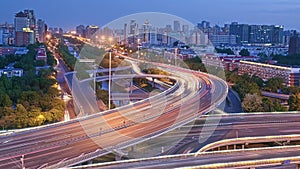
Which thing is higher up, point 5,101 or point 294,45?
point 294,45

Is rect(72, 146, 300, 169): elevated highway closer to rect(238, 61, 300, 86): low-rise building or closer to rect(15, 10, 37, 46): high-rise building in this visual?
rect(238, 61, 300, 86): low-rise building

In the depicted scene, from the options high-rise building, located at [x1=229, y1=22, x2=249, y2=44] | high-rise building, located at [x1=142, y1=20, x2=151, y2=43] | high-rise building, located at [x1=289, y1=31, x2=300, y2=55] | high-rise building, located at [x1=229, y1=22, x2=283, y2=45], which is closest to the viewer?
high-rise building, located at [x1=289, y1=31, x2=300, y2=55]

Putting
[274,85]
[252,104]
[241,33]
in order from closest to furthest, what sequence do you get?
[252,104] < [274,85] < [241,33]

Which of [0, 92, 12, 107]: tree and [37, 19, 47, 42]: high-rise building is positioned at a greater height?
[37, 19, 47, 42]: high-rise building

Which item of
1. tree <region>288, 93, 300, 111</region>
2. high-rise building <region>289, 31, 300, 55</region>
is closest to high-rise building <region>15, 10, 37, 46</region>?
high-rise building <region>289, 31, 300, 55</region>

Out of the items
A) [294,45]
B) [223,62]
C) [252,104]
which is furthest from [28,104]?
[294,45]

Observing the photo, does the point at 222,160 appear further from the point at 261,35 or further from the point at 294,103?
the point at 261,35

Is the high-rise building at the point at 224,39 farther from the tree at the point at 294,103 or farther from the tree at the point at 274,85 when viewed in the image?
the tree at the point at 294,103

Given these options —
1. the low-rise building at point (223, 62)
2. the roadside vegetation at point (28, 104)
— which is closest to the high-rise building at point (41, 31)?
the low-rise building at point (223, 62)

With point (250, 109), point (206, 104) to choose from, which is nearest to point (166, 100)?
point (206, 104)

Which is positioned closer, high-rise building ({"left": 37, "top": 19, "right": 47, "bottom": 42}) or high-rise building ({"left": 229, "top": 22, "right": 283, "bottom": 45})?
high-rise building ({"left": 37, "top": 19, "right": 47, "bottom": 42})

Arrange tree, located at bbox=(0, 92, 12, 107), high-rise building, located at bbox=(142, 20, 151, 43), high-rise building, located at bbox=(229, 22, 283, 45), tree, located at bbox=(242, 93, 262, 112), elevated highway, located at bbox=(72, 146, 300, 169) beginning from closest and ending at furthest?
1. elevated highway, located at bbox=(72, 146, 300, 169)
2. tree, located at bbox=(0, 92, 12, 107)
3. tree, located at bbox=(242, 93, 262, 112)
4. high-rise building, located at bbox=(142, 20, 151, 43)
5. high-rise building, located at bbox=(229, 22, 283, 45)

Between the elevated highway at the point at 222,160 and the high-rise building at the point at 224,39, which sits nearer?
the elevated highway at the point at 222,160

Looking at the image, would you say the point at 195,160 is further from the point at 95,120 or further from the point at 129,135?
the point at 95,120
